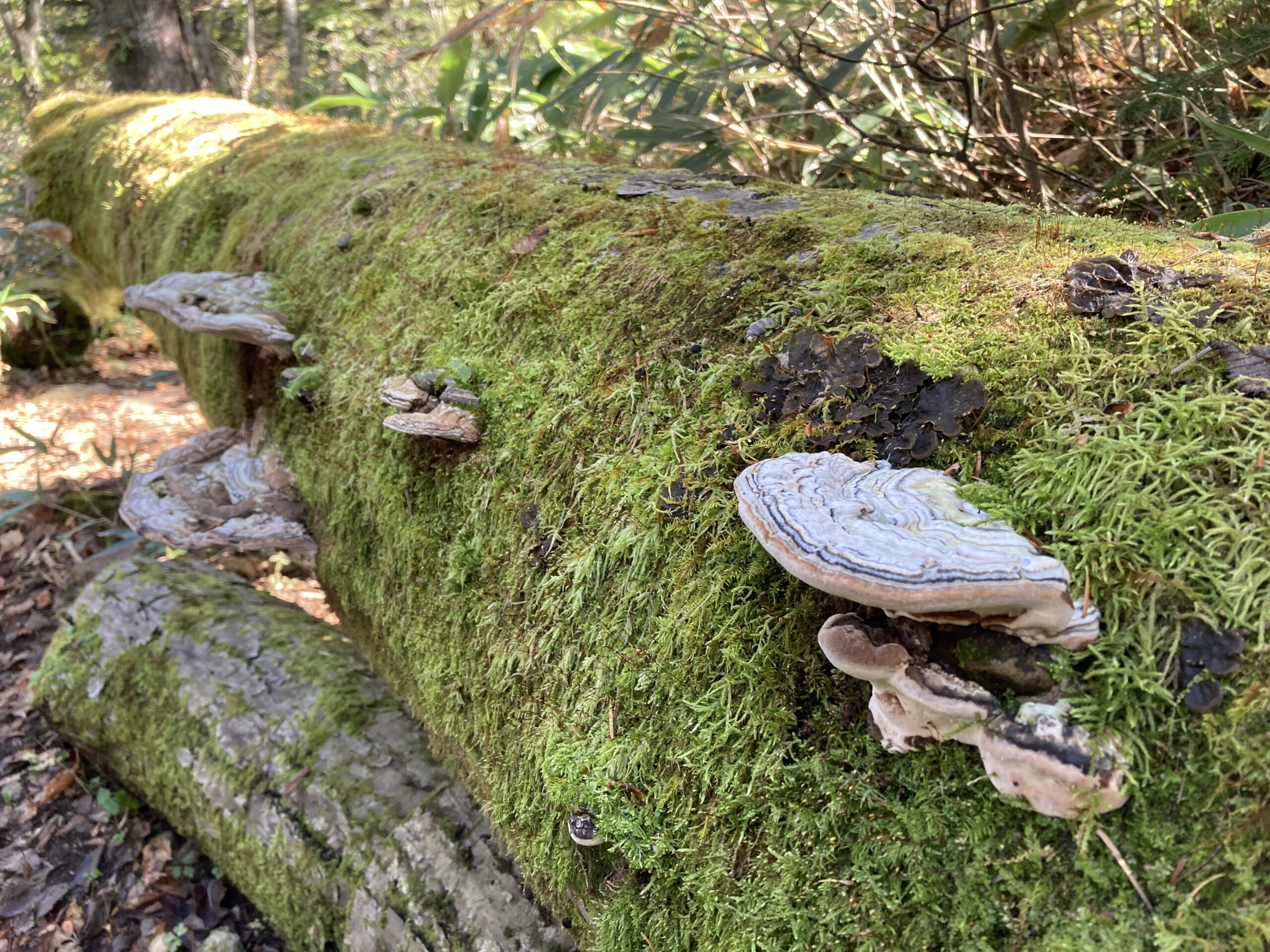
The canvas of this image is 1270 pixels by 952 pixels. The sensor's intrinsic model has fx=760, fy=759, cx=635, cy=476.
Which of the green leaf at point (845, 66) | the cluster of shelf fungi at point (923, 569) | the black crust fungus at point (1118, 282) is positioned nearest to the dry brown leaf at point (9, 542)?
the cluster of shelf fungi at point (923, 569)

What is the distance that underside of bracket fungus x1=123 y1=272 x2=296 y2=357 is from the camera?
3.31 metres

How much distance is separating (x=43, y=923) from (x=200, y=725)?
1313mm

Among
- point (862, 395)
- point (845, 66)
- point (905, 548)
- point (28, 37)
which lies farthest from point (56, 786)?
point (28, 37)

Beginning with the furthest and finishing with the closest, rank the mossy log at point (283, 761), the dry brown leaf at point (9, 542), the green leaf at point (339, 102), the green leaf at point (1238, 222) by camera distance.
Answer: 1. the green leaf at point (339, 102)
2. the dry brown leaf at point (9, 542)
3. the mossy log at point (283, 761)
4. the green leaf at point (1238, 222)

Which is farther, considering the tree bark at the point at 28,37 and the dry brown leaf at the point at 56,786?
the tree bark at the point at 28,37

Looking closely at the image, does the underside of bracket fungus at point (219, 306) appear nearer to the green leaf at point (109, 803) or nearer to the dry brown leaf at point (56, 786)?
the green leaf at point (109, 803)

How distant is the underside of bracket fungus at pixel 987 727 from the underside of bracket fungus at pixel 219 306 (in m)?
2.99

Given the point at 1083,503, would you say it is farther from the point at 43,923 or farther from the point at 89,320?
the point at 89,320

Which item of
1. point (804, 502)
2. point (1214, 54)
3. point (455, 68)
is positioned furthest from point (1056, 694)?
point (455, 68)

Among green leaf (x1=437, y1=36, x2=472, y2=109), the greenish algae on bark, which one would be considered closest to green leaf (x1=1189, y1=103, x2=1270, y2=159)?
the greenish algae on bark

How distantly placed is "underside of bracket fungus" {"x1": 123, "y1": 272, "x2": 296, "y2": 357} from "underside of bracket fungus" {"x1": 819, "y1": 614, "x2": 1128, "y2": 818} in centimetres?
299

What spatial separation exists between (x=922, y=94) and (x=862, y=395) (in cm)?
333

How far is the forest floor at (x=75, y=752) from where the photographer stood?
3641 millimetres

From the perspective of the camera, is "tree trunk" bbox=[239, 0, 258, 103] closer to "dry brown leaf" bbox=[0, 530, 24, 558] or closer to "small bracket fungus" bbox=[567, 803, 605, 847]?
"dry brown leaf" bbox=[0, 530, 24, 558]
